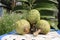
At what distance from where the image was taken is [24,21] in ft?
3.29

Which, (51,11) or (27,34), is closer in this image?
(27,34)

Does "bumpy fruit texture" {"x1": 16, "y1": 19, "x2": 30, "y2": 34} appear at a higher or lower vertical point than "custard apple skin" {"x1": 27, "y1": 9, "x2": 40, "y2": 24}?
lower

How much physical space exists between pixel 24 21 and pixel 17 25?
4 cm

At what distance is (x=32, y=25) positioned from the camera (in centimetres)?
104

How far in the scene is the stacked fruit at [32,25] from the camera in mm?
994

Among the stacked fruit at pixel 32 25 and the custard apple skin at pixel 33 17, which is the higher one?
the custard apple skin at pixel 33 17

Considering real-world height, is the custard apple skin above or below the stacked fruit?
above

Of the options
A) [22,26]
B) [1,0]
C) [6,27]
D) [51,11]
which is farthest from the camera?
[1,0]

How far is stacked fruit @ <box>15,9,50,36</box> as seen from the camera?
99cm

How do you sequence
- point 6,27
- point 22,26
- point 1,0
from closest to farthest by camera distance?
point 22,26, point 6,27, point 1,0

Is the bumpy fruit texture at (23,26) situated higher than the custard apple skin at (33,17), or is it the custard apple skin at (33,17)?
the custard apple skin at (33,17)

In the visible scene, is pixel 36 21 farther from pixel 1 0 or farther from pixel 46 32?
pixel 1 0

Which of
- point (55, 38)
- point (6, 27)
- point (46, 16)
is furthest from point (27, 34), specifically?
point (6, 27)

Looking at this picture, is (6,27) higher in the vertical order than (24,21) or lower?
A: lower
